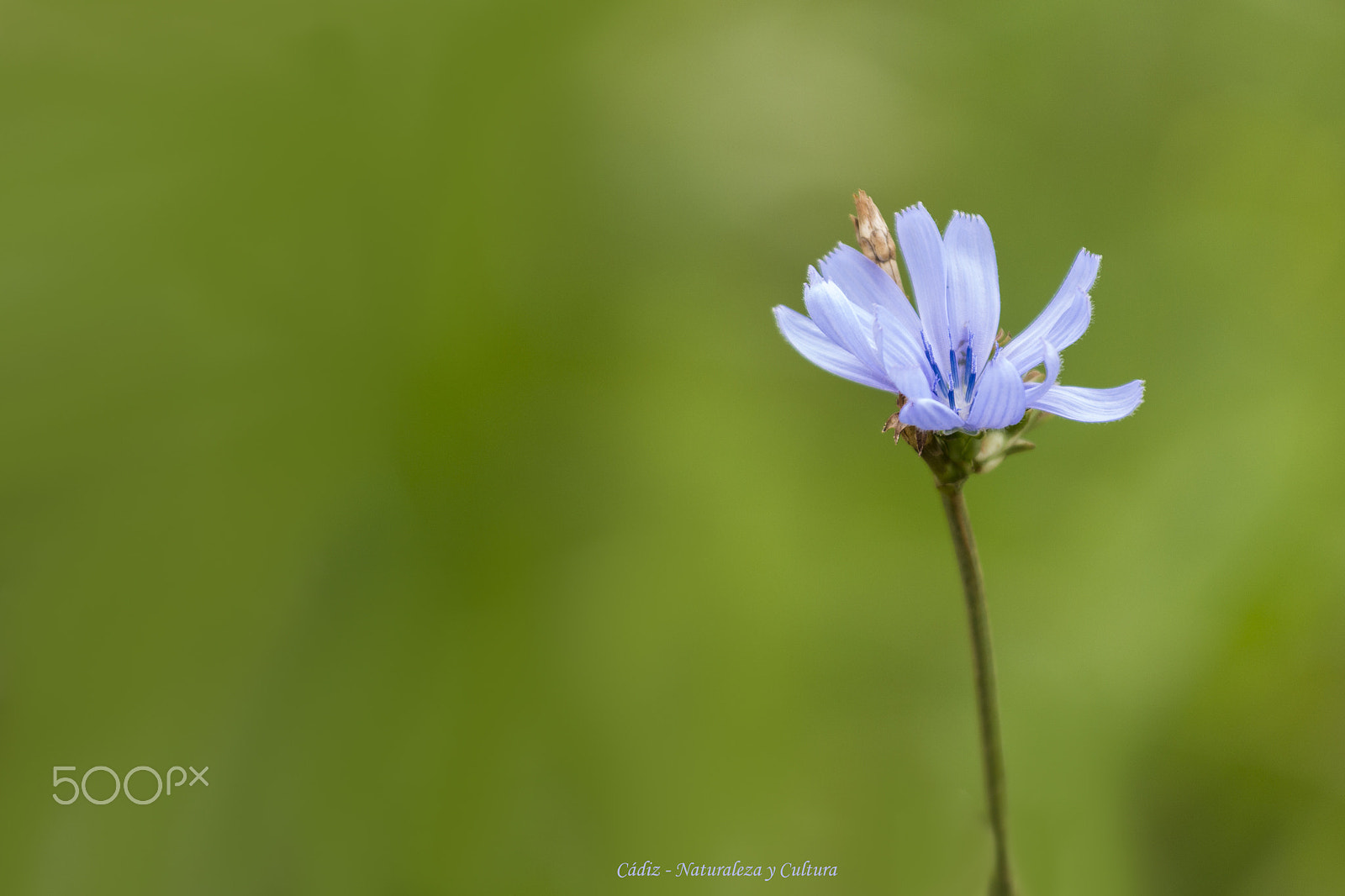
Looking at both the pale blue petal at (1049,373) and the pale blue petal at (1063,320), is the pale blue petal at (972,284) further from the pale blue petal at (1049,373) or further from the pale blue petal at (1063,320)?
the pale blue petal at (1049,373)

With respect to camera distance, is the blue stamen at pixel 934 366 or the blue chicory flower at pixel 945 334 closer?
the blue chicory flower at pixel 945 334

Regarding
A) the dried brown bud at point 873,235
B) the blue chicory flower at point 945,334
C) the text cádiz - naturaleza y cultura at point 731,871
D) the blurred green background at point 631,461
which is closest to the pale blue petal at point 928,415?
the blue chicory flower at point 945,334

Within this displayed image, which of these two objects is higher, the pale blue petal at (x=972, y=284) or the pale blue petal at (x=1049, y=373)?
the pale blue petal at (x=972, y=284)

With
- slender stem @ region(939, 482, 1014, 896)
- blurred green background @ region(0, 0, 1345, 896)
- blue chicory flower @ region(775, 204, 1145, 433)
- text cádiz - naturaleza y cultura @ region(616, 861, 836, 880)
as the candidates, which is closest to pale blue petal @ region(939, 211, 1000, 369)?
blue chicory flower @ region(775, 204, 1145, 433)

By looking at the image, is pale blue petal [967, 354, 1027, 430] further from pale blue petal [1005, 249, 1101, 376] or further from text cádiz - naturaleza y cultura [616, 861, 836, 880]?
text cádiz - naturaleza y cultura [616, 861, 836, 880]

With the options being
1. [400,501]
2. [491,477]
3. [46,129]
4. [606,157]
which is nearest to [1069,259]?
[606,157]

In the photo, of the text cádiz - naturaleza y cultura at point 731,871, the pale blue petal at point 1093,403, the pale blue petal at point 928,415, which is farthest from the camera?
the text cádiz - naturaleza y cultura at point 731,871

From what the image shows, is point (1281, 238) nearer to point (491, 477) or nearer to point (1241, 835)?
point (1241, 835)
